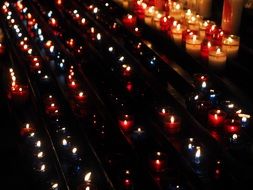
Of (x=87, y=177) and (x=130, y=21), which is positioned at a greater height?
(x=130, y=21)

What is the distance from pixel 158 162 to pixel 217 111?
2.11ft

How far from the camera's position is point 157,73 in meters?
4.41

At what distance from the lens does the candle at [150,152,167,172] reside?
11.1ft

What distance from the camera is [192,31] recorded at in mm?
4039

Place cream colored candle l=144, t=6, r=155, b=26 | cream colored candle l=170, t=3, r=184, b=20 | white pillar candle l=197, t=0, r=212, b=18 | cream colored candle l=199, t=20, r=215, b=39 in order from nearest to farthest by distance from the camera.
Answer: cream colored candle l=199, t=20, r=215, b=39, white pillar candle l=197, t=0, r=212, b=18, cream colored candle l=170, t=3, r=184, b=20, cream colored candle l=144, t=6, r=155, b=26

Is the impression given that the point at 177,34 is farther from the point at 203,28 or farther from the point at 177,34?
the point at 203,28

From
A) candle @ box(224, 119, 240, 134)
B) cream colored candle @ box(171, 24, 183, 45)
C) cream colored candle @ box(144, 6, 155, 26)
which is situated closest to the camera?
candle @ box(224, 119, 240, 134)

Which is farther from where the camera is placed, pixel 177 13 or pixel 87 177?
pixel 177 13

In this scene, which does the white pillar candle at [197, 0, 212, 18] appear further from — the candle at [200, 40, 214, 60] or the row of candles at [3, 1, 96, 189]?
the row of candles at [3, 1, 96, 189]

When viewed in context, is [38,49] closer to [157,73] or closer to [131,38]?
[131,38]

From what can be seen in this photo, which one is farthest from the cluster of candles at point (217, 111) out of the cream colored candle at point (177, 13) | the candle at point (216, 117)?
the cream colored candle at point (177, 13)

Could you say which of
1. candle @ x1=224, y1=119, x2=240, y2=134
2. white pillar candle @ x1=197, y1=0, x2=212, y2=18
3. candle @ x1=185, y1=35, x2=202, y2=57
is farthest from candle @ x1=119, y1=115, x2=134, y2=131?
white pillar candle @ x1=197, y1=0, x2=212, y2=18

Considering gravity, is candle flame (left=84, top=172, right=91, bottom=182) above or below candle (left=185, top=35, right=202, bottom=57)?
below

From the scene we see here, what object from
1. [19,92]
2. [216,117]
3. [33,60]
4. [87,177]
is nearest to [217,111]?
[216,117]
